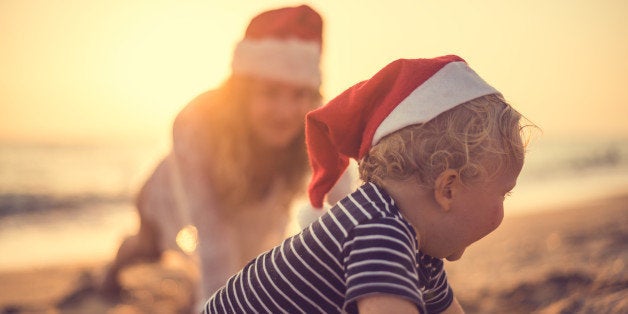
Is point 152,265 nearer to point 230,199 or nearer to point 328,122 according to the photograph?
point 230,199

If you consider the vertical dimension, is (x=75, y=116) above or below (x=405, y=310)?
above

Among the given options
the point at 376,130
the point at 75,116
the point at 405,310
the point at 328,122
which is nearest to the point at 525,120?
the point at 376,130

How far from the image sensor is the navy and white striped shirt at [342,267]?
1.38 meters

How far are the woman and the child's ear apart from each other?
6.07 ft

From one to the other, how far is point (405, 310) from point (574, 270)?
2.46m

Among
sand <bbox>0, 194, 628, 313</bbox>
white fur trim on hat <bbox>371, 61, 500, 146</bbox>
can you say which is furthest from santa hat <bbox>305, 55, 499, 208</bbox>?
sand <bbox>0, 194, 628, 313</bbox>

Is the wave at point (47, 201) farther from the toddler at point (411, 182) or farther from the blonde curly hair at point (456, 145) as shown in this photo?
the blonde curly hair at point (456, 145)

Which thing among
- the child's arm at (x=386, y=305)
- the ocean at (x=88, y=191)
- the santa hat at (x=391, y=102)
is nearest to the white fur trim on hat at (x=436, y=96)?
the santa hat at (x=391, y=102)

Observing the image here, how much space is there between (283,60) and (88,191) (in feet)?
30.8

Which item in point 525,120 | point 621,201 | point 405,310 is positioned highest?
point 525,120

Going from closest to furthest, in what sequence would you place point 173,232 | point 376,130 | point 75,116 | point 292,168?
point 376,130 < point 292,168 < point 173,232 < point 75,116

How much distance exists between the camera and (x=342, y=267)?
1503 millimetres

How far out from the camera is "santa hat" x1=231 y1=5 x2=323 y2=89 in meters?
3.39

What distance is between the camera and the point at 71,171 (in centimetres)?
1504
